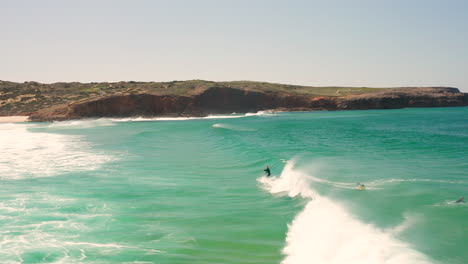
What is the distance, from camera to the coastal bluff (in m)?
84.8

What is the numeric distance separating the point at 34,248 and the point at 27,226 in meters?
2.21

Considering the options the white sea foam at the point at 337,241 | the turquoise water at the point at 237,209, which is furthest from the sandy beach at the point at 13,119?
the white sea foam at the point at 337,241

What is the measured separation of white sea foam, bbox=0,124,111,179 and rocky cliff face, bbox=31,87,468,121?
4456 centimetres

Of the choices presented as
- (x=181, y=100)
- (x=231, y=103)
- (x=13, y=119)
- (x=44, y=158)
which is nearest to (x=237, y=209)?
(x=44, y=158)

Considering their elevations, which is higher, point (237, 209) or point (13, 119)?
point (13, 119)

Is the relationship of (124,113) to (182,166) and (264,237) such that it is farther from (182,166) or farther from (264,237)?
(264,237)

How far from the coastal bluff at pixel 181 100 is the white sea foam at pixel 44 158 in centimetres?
4594

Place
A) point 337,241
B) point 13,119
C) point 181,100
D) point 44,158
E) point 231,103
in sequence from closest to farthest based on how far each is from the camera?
point 337,241 → point 44,158 → point 13,119 → point 181,100 → point 231,103

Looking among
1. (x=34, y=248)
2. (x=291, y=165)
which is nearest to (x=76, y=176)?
(x=34, y=248)

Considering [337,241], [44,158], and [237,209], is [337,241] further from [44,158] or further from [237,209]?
[44,158]

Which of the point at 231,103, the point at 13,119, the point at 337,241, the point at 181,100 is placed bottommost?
the point at 337,241

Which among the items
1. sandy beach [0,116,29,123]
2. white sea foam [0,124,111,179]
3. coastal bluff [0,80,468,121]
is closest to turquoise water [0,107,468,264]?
white sea foam [0,124,111,179]

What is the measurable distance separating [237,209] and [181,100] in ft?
265

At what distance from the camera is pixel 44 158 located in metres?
28.3
